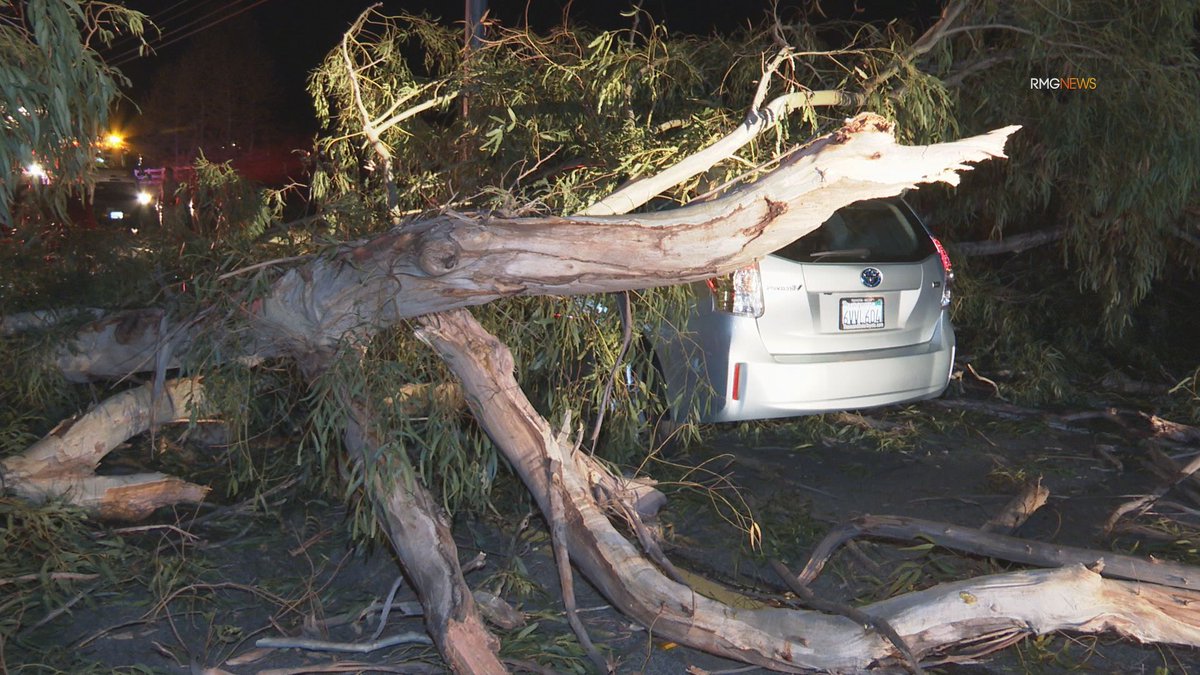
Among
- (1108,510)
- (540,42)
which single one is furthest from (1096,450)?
(540,42)

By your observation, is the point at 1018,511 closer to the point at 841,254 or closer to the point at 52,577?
the point at 841,254

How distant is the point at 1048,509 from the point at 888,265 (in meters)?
1.57

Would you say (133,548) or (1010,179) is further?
(1010,179)

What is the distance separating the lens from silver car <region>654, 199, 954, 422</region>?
5645mm

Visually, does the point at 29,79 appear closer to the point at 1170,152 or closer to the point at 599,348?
the point at 599,348

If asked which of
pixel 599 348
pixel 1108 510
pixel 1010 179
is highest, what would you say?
pixel 1010 179

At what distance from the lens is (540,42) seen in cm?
652

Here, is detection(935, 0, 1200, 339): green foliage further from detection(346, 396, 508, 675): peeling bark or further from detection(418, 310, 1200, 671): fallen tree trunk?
detection(346, 396, 508, 675): peeling bark

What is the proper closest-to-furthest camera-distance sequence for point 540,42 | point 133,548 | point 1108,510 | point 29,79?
point 29,79
point 133,548
point 1108,510
point 540,42

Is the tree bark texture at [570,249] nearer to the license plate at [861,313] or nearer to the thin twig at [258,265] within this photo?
the thin twig at [258,265]

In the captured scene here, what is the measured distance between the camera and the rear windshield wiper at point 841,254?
590cm

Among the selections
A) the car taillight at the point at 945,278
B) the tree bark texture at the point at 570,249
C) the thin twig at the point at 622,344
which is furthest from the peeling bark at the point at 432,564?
the car taillight at the point at 945,278

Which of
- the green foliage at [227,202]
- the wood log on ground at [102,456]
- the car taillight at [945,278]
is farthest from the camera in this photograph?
the car taillight at [945,278]

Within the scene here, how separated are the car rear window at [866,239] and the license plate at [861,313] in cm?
23
